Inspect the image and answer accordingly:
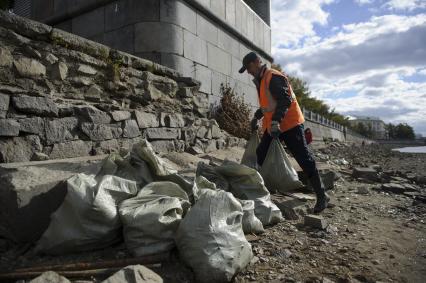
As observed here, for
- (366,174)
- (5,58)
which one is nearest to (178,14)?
(5,58)

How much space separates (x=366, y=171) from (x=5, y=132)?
5.99m

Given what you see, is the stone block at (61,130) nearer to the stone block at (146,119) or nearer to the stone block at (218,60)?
the stone block at (146,119)

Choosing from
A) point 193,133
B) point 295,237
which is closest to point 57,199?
point 295,237

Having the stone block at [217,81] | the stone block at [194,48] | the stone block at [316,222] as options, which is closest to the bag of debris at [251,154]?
the stone block at [316,222]

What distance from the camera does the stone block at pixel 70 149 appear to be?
3.54 m

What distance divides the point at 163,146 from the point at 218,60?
303cm

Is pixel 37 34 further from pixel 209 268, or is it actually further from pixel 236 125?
pixel 236 125

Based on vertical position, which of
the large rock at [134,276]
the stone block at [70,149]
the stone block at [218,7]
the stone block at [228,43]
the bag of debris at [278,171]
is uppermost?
the stone block at [218,7]

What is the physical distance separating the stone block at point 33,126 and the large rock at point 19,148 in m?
0.06

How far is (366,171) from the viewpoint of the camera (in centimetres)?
671

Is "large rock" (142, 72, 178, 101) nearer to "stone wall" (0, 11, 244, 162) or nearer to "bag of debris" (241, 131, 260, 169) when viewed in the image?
"stone wall" (0, 11, 244, 162)

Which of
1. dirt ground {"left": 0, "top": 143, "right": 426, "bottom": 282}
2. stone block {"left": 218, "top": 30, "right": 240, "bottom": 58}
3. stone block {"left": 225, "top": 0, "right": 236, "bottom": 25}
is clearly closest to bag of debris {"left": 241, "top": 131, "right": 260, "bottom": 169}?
dirt ground {"left": 0, "top": 143, "right": 426, "bottom": 282}

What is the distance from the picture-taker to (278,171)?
12.4 ft

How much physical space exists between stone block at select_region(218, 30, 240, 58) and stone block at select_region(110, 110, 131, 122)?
12.0 feet
